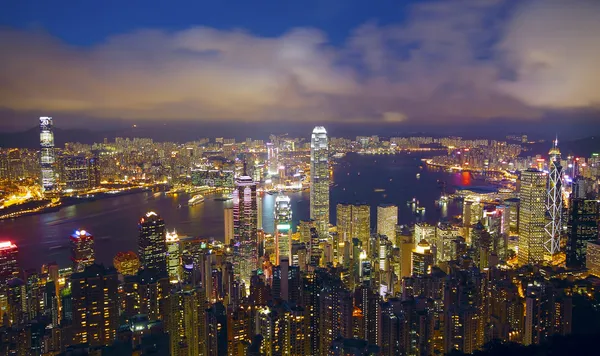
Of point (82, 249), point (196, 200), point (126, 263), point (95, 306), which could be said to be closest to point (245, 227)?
point (126, 263)

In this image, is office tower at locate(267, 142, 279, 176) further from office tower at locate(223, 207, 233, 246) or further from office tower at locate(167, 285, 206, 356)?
office tower at locate(167, 285, 206, 356)

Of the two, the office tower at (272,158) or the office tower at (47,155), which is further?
the office tower at (272,158)

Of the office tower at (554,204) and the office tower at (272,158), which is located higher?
the office tower at (272,158)

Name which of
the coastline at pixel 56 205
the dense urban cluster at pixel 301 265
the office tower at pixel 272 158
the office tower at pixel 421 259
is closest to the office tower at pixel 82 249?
the dense urban cluster at pixel 301 265

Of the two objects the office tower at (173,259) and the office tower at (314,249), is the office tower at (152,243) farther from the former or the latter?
the office tower at (314,249)

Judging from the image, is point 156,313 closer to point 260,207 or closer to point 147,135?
point 147,135

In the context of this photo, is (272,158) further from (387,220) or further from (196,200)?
(196,200)
